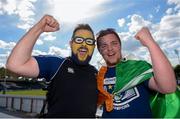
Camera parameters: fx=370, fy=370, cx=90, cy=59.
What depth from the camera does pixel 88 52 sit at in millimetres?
3682

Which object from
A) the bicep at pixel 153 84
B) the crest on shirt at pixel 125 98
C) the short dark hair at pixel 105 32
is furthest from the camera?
the short dark hair at pixel 105 32

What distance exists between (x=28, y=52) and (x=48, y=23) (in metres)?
0.35

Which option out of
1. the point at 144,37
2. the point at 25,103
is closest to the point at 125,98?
the point at 144,37

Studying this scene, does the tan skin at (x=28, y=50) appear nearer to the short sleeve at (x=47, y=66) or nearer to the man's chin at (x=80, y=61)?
the short sleeve at (x=47, y=66)

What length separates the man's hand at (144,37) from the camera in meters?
3.42

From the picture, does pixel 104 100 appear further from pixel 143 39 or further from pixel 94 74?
pixel 143 39

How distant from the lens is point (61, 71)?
352 cm

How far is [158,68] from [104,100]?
0.78 metres

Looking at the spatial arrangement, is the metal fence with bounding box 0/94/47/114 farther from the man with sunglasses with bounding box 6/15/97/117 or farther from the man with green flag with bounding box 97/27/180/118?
the man with sunglasses with bounding box 6/15/97/117

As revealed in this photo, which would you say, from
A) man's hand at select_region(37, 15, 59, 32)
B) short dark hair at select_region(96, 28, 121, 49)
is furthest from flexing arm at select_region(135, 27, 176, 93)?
man's hand at select_region(37, 15, 59, 32)

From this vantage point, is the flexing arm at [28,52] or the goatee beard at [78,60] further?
the goatee beard at [78,60]

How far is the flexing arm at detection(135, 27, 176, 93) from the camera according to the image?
10.9ft

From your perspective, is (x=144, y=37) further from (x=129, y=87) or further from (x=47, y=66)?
(x=47, y=66)

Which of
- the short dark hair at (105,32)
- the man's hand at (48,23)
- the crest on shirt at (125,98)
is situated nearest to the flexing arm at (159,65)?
the crest on shirt at (125,98)
